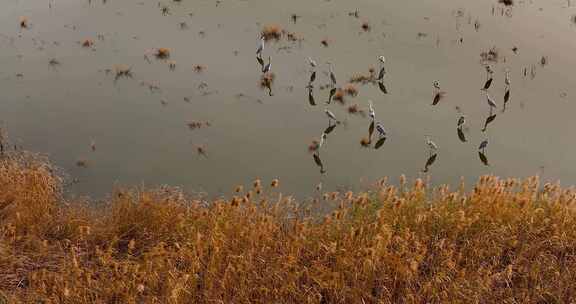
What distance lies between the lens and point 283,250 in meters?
4.30

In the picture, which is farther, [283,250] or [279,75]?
[279,75]

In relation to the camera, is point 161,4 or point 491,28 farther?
point 161,4

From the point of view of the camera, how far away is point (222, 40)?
9945mm

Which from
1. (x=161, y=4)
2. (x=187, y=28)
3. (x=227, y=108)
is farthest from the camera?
(x=161, y=4)

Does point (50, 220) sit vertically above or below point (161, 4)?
below

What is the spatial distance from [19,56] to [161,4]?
4.03 metres

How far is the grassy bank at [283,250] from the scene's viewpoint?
3.77 m

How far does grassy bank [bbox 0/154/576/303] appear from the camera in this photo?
3.77 m

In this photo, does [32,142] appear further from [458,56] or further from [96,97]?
[458,56]

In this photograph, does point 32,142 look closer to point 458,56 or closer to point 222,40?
point 222,40

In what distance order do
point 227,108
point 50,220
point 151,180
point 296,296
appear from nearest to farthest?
point 296,296 → point 50,220 → point 151,180 → point 227,108

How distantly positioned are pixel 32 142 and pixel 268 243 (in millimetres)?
3745

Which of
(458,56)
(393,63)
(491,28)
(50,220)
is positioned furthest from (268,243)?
(491,28)

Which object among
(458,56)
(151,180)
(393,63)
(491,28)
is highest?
(491,28)
